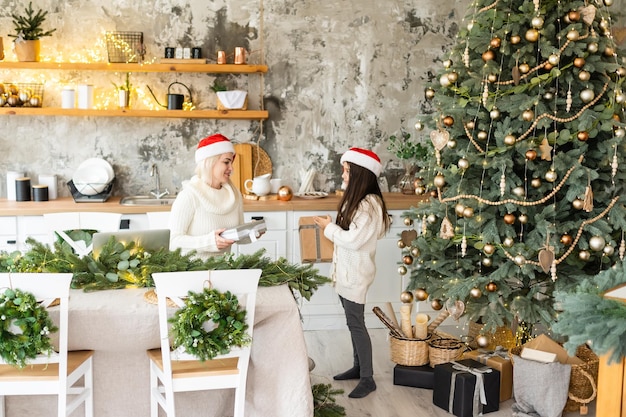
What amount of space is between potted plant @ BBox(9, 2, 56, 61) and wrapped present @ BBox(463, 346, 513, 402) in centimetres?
381

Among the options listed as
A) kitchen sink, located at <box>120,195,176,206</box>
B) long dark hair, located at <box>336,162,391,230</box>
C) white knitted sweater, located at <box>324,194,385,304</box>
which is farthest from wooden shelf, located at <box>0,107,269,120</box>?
white knitted sweater, located at <box>324,194,385,304</box>

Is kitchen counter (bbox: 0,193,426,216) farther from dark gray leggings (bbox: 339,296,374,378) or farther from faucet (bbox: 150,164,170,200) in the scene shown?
dark gray leggings (bbox: 339,296,374,378)

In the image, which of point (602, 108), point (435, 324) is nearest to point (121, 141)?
point (435, 324)

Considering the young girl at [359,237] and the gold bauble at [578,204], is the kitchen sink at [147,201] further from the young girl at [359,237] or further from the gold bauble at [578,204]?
the gold bauble at [578,204]

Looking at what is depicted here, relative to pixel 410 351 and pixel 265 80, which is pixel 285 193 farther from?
pixel 410 351

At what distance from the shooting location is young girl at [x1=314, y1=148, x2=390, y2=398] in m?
3.99

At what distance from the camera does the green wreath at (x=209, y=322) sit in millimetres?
2797

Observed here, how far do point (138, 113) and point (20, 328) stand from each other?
2.97 m

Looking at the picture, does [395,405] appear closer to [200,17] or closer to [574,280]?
[574,280]

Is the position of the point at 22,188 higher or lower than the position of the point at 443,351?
higher

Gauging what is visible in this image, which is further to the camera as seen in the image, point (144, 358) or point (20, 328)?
point (144, 358)

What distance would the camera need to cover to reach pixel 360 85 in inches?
231

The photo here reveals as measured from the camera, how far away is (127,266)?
3.31 m

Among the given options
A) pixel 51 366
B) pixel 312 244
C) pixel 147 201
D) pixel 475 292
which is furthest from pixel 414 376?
pixel 147 201
